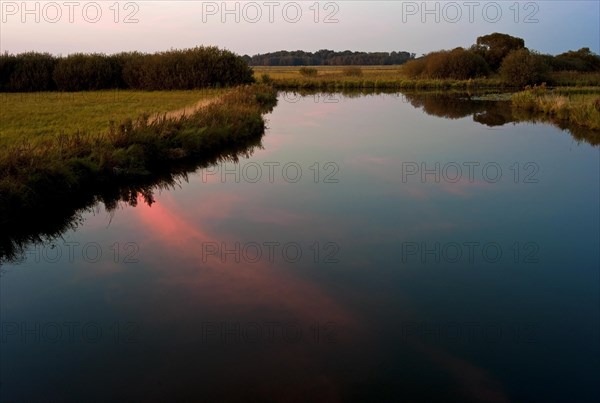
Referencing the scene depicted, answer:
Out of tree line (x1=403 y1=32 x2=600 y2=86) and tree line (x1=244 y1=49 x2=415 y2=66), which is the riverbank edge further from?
tree line (x1=244 y1=49 x2=415 y2=66)

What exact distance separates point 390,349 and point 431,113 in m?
24.3

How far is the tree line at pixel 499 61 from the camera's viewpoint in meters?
44.4

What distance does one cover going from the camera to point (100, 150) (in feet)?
38.8

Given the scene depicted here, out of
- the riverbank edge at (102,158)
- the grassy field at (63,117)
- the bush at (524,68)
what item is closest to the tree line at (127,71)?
the grassy field at (63,117)

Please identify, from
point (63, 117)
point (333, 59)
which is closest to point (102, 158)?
point (63, 117)

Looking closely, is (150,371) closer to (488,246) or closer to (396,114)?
(488,246)

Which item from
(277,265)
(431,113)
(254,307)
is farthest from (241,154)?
(431,113)

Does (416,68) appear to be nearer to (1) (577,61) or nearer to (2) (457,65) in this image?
(2) (457,65)

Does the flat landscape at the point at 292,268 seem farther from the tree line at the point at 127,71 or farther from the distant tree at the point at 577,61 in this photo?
the distant tree at the point at 577,61

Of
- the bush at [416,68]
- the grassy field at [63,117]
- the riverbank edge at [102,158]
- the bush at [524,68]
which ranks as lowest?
the riverbank edge at [102,158]

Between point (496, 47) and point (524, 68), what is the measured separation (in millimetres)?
13645

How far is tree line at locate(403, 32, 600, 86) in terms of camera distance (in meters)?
44.4

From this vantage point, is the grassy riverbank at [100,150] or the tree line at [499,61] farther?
the tree line at [499,61]

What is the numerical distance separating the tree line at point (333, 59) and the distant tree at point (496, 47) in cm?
6835
